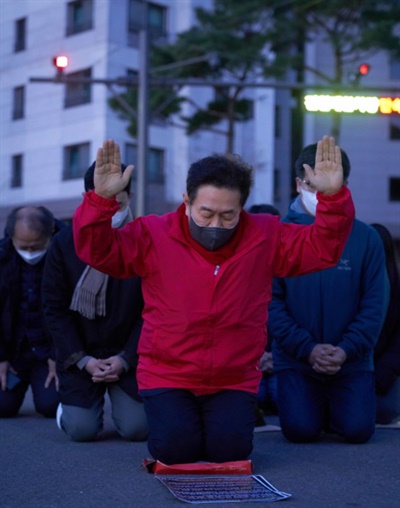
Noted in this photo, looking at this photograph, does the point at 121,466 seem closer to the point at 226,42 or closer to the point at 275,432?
the point at 275,432

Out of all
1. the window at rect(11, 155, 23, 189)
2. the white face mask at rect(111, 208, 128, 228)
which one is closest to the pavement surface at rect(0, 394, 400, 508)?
the white face mask at rect(111, 208, 128, 228)

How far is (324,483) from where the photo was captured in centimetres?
537

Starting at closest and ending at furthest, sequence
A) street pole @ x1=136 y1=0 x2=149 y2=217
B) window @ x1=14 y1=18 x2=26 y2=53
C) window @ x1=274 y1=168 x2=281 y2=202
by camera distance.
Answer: street pole @ x1=136 y1=0 x2=149 y2=217, window @ x1=14 y1=18 x2=26 y2=53, window @ x1=274 y1=168 x2=281 y2=202

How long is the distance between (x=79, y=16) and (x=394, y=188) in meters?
16.2

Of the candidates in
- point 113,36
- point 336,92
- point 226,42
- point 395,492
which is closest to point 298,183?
point 395,492

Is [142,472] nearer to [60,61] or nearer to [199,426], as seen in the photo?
[199,426]

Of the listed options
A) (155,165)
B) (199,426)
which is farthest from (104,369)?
(155,165)

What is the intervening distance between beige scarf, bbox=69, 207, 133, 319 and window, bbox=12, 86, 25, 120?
1459 inches

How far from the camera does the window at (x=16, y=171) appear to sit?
4356 cm

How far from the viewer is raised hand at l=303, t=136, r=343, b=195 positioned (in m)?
5.27

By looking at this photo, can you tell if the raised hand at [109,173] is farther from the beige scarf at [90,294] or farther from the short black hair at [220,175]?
the beige scarf at [90,294]

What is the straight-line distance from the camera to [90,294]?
6.73 metres

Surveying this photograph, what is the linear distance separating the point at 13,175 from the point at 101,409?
38.0 meters

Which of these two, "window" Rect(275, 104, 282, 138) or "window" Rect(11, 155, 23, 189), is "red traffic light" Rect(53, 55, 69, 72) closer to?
"window" Rect(11, 155, 23, 189)
